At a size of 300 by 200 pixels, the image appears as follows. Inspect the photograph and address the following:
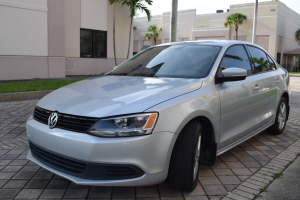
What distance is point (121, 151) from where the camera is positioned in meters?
2.49

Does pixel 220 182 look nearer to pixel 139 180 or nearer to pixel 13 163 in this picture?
pixel 139 180

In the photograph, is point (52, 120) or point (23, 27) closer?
point (52, 120)

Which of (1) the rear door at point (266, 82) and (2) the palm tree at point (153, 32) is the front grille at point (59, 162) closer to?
(1) the rear door at point (266, 82)

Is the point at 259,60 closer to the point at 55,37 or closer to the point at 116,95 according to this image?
the point at 116,95

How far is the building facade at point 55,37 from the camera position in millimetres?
12922

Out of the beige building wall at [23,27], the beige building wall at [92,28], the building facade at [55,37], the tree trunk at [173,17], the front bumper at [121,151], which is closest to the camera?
the front bumper at [121,151]

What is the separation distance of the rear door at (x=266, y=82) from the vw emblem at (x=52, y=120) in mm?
2806

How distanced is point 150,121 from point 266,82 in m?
2.56

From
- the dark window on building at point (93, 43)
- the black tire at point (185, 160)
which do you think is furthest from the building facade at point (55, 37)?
the black tire at point (185, 160)

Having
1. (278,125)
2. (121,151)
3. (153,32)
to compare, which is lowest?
(278,125)

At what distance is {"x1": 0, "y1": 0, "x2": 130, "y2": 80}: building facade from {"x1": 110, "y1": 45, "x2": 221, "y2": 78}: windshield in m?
10.5

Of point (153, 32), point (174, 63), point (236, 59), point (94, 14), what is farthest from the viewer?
point (153, 32)

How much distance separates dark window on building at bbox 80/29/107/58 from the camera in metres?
17.3

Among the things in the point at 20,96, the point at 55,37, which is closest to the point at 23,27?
the point at 55,37
